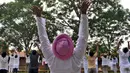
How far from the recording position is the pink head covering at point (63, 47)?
12.8ft

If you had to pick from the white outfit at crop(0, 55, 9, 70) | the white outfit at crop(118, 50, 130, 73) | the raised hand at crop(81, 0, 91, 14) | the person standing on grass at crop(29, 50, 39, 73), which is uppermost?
the person standing on grass at crop(29, 50, 39, 73)

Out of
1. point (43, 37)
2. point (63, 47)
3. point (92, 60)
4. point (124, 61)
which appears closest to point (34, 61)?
point (92, 60)

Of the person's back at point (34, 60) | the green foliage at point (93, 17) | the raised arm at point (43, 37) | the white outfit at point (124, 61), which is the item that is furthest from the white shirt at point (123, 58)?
the green foliage at point (93, 17)

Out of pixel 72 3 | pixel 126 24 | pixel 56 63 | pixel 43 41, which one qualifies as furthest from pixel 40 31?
pixel 126 24

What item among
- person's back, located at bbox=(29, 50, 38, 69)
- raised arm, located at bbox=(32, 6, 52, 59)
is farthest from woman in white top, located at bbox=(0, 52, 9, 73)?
raised arm, located at bbox=(32, 6, 52, 59)

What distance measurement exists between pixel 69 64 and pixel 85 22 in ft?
1.72

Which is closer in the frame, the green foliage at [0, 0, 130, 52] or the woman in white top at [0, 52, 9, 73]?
the woman in white top at [0, 52, 9, 73]

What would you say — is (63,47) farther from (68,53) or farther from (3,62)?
(3,62)

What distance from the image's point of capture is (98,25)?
3734cm

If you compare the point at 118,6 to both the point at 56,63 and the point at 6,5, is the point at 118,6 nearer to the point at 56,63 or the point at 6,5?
the point at 6,5

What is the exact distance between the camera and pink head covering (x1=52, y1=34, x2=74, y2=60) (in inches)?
153

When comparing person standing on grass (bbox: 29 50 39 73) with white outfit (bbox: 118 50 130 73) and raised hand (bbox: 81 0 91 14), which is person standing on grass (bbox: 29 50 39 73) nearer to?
white outfit (bbox: 118 50 130 73)

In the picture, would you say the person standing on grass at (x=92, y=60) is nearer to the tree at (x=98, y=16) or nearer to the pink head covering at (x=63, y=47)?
the pink head covering at (x=63, y=47)

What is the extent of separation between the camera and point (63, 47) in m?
3.88
